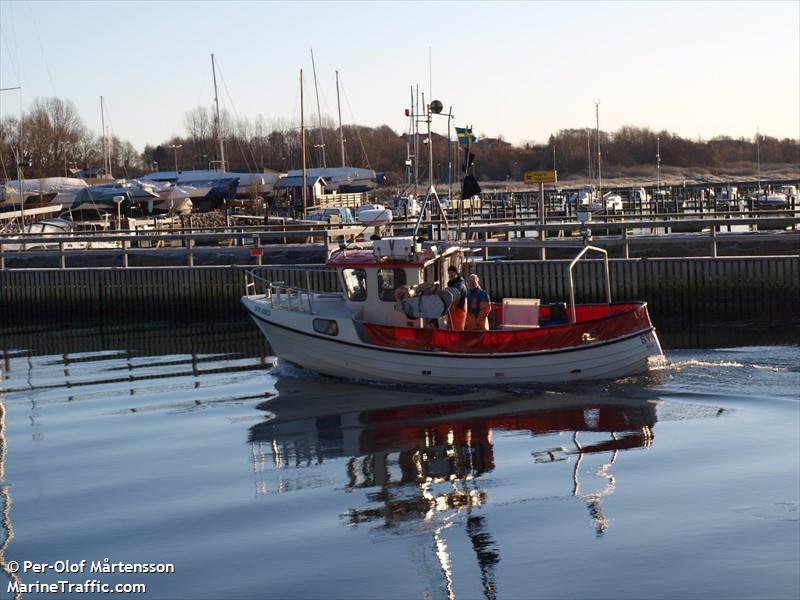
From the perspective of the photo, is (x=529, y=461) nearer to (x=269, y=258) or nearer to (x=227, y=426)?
(x=227, y=426)

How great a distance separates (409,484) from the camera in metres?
13.5

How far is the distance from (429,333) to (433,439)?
350 cm

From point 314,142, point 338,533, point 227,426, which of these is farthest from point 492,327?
point 314,142

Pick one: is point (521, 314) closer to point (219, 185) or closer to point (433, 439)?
point (433, 439)

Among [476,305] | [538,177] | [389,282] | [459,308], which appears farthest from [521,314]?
[538,177]

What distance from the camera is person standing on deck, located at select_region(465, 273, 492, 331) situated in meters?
19.4

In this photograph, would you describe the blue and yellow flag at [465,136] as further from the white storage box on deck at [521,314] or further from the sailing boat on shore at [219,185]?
the sailing boat on shore at [219,185]

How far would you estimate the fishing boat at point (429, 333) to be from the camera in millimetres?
18656

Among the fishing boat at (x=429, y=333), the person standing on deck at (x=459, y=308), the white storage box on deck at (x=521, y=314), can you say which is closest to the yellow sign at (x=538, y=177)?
the fishing boat at (x=429, y=333)

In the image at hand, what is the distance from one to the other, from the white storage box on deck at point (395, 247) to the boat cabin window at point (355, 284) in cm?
53

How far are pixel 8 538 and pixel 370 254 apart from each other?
357 inches

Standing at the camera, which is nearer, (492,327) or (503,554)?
(503,554)

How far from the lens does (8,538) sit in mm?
11992

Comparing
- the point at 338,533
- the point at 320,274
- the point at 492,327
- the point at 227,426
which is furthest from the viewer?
the point at 320,274
